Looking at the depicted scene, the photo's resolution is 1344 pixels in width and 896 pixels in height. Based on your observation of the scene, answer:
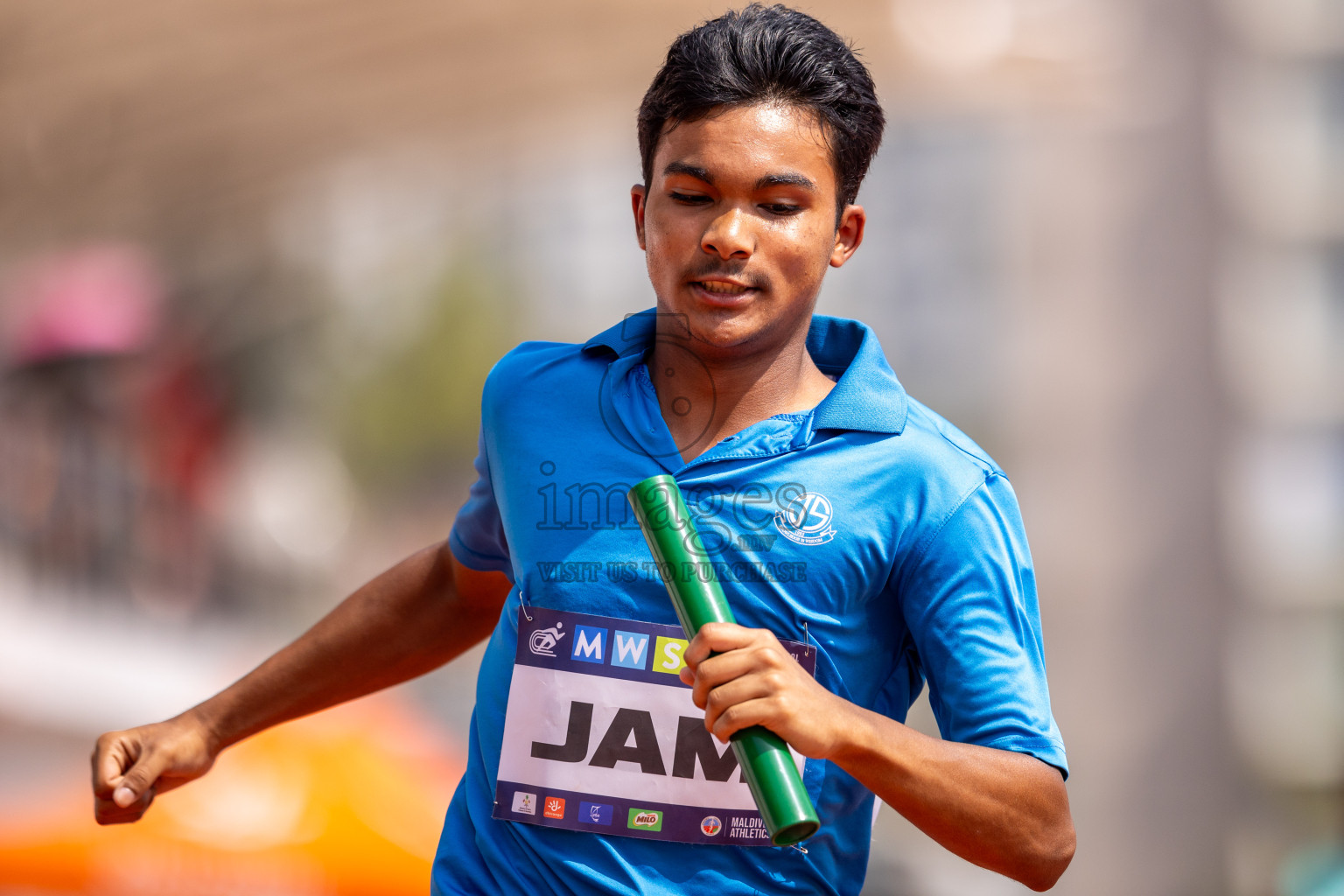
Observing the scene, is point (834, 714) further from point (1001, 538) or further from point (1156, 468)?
point (1156, 468)

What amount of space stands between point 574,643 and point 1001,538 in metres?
0.61

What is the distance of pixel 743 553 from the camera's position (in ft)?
6.26

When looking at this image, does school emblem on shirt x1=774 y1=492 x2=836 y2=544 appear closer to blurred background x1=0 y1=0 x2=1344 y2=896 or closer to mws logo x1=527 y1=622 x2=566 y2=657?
mws logo x1=527 y1=622 x2=566 y2=657

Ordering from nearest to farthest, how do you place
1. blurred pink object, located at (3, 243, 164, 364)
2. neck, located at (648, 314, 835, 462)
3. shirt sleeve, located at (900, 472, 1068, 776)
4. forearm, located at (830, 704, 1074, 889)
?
forearm, located at (830, 704, 1074, 889) < shirt sleeve, located at (900, 472, 1068, 776) < neck, located at (648, 314, 835, 462) < blurred pink object, located at (3, 243, 164, 364)

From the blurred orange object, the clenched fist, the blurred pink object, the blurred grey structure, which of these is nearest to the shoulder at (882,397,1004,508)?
the clenched fist

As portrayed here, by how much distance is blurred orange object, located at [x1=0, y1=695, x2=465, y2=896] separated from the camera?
580 centimetres

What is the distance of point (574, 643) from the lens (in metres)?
1.97

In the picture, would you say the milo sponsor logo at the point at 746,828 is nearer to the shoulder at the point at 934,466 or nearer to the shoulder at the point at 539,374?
the shoulder at the point at 934,466

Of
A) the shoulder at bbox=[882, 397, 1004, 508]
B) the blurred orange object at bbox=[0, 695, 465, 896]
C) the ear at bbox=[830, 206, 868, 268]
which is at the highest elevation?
the ear at bbox=[830, 206, 868, 268]

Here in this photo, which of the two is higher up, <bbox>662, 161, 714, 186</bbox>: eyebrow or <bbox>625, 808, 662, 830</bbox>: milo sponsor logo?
<bbox>662, 161, 714, 186</bbox>: eyebrow


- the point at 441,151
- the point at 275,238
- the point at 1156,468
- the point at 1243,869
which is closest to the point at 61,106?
the point at 441,151

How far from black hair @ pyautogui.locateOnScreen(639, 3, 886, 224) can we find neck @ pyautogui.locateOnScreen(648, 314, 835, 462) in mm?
232

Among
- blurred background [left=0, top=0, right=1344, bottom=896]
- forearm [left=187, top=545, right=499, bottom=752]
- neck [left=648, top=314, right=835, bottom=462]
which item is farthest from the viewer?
blurred background [left=0, top=0, right=1344, bottom=896]

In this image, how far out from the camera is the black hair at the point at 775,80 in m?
1.97
